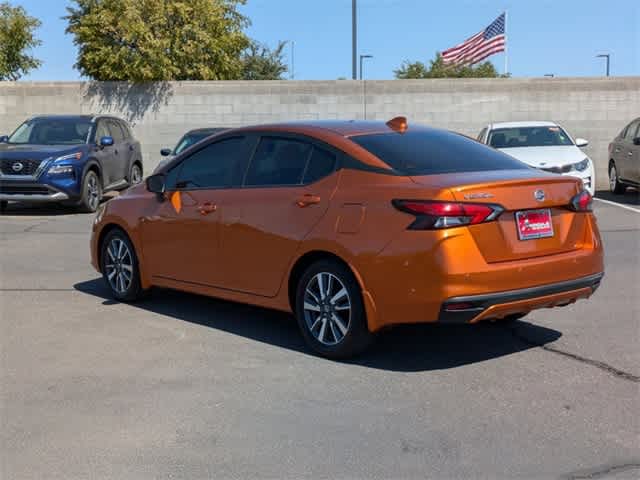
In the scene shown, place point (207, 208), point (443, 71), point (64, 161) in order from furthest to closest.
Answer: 1. point (443, 71)
2. point (64, 161)
3. point (207, 208)

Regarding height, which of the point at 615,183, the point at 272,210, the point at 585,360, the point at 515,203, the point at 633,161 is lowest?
the point at 615,183

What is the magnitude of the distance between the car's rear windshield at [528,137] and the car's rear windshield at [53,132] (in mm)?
7379

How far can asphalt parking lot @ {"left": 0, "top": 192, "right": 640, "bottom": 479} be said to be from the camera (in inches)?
169

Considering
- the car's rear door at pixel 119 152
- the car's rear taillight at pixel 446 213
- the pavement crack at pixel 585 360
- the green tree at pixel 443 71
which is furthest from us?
the green tree at pixel 443 71

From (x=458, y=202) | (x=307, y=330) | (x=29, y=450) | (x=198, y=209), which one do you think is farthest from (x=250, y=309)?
(x=29, y=450)

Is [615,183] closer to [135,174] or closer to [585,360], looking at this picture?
[135,174]

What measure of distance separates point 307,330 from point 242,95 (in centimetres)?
1776

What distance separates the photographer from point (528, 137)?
15.7 meters

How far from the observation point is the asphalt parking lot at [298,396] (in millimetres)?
4289

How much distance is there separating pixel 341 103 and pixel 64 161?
31.1ft

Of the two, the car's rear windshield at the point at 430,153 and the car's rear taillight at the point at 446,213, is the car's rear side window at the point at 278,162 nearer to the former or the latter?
the car's rear windshield at the point at 430,153

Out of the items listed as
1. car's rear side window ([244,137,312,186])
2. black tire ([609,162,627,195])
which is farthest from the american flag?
car's rear side window ([244,137,312,186])

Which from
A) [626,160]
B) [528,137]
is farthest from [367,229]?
[626,160]

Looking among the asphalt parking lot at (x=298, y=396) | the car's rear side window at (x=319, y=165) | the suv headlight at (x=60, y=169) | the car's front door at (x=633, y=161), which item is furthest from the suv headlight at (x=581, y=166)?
the car's rear side window at (x=319, y=165)
